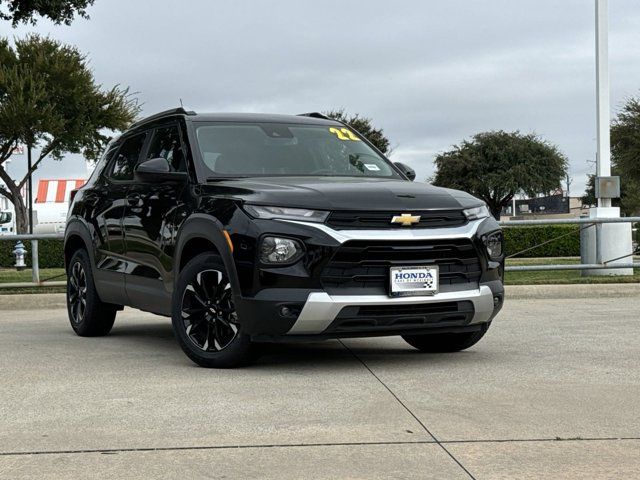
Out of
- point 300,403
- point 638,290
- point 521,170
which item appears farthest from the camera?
point 521,170

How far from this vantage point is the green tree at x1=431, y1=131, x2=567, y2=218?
78.2 m

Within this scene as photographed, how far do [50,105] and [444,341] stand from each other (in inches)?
1313

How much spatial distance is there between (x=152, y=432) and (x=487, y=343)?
13.9 feet

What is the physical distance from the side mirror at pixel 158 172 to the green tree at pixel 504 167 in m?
71.7

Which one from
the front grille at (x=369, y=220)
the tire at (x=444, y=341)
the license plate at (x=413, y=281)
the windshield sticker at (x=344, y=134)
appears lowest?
the tire at (x=444, y=341)

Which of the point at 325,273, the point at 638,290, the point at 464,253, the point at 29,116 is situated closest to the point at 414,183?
the point at 464,253

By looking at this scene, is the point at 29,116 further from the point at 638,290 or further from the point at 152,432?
the point at 152,432

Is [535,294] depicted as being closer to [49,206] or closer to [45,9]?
[45,9]

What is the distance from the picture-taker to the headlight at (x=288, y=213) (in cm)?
645

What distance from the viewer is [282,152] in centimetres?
789

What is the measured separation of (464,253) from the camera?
6828mm

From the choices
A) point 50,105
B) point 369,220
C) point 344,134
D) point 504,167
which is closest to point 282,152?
point 344,134

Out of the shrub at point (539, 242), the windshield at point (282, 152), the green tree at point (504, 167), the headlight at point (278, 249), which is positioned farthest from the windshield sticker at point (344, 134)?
the green tree at point (504, 167)

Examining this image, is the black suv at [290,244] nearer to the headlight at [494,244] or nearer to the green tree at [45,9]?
the headlight at [494,244]
